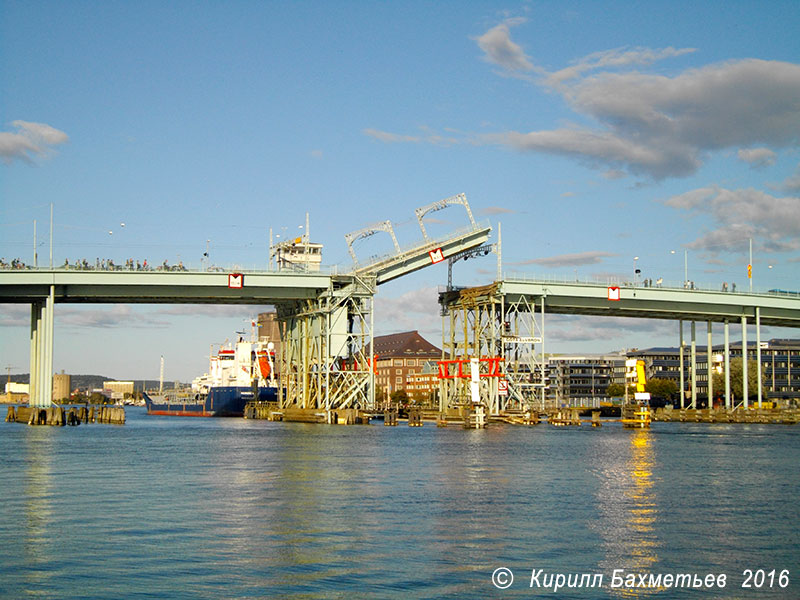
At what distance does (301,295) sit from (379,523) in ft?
173

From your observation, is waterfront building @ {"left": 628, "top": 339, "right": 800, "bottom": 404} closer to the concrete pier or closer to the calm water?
the concrete pier

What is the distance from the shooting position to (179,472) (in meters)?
34.9

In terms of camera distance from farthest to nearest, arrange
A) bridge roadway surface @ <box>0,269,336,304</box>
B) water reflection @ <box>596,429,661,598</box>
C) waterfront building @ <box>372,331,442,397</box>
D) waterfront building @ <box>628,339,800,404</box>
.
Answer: waterfront building @ <box>372,331,442,397</box> → waterfront building @ <box>628,339,800,404</box> → bridge roadway surface @ <box>0,269,336,304</box> → water reflection @ <box>596,429,661,598</box>

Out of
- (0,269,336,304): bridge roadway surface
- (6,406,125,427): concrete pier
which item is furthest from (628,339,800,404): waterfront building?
(6,406,125,427): concrete pier

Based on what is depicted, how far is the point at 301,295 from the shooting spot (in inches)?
2938

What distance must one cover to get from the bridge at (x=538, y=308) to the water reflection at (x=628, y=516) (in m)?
31.7

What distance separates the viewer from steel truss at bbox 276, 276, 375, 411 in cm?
7231

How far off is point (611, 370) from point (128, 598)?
553 feet

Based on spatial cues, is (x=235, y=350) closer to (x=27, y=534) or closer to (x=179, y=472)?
(x=179, y=472)

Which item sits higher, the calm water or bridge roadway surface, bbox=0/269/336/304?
bridge roadway surface, bbox=0/269/336/304

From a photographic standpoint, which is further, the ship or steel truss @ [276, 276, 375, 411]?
the ship

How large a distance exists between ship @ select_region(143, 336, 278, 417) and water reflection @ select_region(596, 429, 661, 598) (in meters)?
65.4

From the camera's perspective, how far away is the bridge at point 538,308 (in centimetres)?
7562
